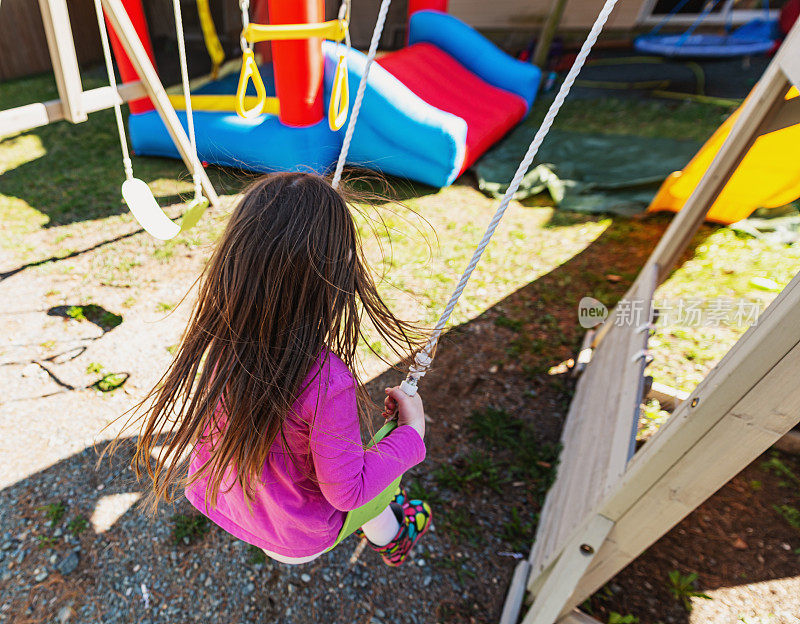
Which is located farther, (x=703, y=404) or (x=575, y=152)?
(x=575, y=152)

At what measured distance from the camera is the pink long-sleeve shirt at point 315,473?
944 millimetres

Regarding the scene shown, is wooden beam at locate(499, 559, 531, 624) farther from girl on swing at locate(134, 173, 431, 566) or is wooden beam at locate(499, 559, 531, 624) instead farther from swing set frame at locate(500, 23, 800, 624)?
girl on swing at locate(134, 173, 431, 566)

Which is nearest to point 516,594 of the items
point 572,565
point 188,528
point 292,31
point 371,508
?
point 572,565

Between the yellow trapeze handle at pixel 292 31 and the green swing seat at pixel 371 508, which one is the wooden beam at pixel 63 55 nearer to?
the yellow trapeze handle at pixel 292 31

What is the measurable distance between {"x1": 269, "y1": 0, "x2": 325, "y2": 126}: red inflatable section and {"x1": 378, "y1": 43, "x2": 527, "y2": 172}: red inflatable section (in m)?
1.11

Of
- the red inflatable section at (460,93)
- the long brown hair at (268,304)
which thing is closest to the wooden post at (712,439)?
the long brown hair at (268,304)

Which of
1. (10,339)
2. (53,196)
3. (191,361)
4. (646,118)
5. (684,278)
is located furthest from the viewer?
(646,118)

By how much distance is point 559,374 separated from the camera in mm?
2715

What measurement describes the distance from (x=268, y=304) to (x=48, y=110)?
9.73 feet

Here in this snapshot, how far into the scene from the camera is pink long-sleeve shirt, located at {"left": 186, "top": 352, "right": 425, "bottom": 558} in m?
0.94

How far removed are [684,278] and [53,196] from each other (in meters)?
5.29

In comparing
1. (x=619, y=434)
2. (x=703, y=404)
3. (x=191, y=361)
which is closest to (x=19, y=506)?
(x=191, y=361)

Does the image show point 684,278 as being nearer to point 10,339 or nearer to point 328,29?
point 328,29

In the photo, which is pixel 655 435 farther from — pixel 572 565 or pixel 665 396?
pixel 665 396
